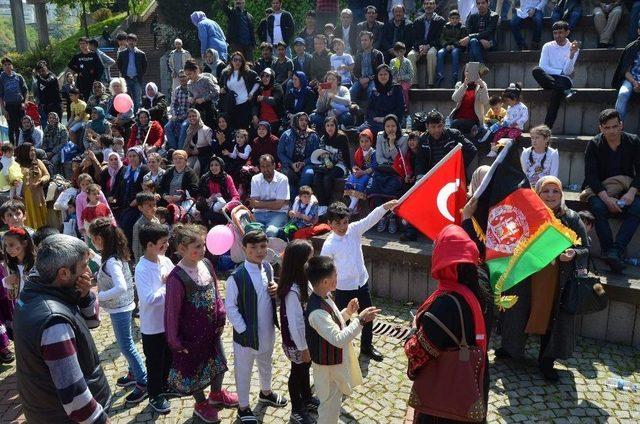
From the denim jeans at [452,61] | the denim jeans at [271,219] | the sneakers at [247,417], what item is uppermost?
the denim jeans at [452,61]

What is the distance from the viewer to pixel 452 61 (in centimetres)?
1130

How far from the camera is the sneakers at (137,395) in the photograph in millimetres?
5128

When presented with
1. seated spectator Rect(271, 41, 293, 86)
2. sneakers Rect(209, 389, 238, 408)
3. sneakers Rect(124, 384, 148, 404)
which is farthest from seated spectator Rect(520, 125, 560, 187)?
seated spectator Rect(271, 41, 293, 86)

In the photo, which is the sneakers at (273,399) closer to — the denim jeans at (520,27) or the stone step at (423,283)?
the stone step at (423,283)

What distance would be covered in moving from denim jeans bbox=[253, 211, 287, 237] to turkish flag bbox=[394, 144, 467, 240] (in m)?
3.57

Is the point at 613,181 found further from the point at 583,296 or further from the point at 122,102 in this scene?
the point at 122,102

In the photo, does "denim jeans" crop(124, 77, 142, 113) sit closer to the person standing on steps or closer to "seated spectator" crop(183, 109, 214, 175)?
the person standing on steps

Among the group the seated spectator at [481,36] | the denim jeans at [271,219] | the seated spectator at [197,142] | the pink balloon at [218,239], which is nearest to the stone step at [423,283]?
the denim jeans at [271,219]

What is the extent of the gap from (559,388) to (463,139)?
3985 millimetres

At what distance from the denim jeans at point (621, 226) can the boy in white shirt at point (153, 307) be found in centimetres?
497

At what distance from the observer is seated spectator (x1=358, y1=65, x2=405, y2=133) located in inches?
382

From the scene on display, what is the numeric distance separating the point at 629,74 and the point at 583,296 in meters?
4.83

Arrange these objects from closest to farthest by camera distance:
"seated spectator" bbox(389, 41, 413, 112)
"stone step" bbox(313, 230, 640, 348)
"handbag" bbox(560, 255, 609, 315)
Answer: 1. "handbag" bbox(560, 255, 609, 315)
2. "stone step" bbox(313, 230, 640, 348)
3. "seated spectator" bbox(389, 41, 413, 112)

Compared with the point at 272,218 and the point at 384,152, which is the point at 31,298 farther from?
the point at 384,152
